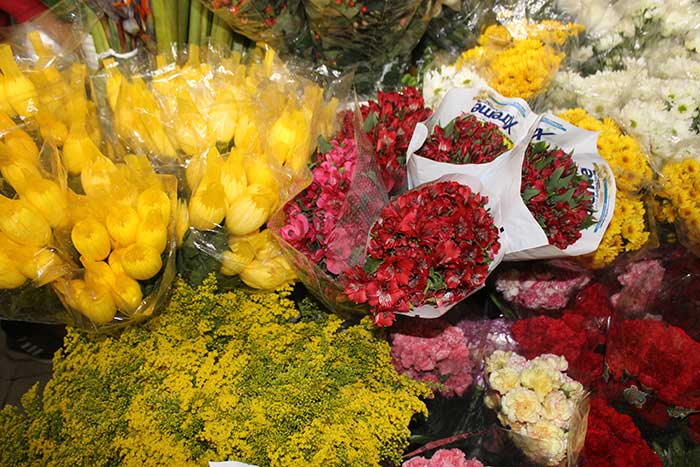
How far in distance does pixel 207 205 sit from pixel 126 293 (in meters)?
0.23

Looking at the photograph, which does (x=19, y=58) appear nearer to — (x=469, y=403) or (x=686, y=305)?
(x=469, y=403)

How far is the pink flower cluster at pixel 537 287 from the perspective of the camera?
169 centimetres

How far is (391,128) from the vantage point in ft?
4.71

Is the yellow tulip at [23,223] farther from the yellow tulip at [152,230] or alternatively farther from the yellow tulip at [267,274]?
the yellow tulip at [267,274]

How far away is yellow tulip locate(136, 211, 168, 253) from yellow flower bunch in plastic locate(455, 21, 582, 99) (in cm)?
103

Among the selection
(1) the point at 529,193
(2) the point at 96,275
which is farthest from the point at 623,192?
(2) the point at 96,275

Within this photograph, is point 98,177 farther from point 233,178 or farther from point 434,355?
point 434,355

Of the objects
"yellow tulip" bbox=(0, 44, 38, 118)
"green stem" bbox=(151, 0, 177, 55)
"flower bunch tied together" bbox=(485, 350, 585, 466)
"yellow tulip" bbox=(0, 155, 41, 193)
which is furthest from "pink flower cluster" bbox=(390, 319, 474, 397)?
"green stem" bbox=(151, 0, 177, 55)

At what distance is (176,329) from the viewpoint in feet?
4.37

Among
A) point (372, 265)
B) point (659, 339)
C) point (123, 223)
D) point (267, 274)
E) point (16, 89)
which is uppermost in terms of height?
point (16, 89)

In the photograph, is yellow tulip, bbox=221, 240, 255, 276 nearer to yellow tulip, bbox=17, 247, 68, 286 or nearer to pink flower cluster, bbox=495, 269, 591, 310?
yellow tulip, bbox=17, 247, 68, 286

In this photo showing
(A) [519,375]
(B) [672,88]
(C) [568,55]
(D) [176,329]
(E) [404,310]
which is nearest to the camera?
(E) [404,310]

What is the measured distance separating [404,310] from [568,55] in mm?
1115

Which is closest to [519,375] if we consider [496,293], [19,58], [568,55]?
[496,293]
